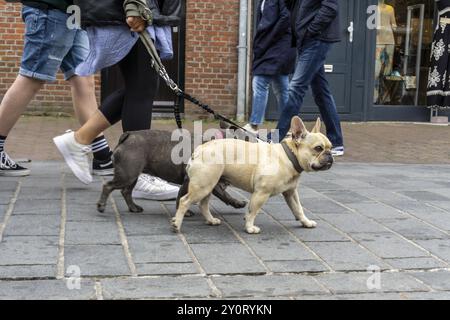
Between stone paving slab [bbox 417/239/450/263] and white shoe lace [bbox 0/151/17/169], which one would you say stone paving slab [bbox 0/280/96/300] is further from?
white shoe lace [bbox 0/151/17/169]

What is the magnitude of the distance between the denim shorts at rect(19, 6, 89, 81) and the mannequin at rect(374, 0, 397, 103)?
7.15m

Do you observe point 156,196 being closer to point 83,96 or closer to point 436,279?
point 83,96

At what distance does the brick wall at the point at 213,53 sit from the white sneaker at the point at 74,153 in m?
6.21

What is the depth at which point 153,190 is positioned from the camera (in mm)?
4766

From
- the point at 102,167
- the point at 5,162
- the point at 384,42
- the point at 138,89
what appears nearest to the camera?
the point at 138,89

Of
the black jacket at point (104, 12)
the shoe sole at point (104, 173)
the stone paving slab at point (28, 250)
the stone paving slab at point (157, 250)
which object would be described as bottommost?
the stone paving slab at point (157, 250)

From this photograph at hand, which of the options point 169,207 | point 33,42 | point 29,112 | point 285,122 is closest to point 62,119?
point 29,112

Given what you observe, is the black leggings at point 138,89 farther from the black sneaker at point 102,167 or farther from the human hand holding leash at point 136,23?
the black sneaker at point 102,167

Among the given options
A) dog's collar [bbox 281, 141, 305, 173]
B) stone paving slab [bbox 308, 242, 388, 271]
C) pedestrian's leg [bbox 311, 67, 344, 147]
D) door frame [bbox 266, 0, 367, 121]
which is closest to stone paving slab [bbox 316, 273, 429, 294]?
stone paving slab [bbox 308, 242, 388, 271]

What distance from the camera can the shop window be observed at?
A: 11625mm

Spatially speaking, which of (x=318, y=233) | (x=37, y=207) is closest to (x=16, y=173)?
(x=37, y=207)

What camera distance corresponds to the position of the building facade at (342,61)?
10695 millimetres

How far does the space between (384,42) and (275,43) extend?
4.11 metres

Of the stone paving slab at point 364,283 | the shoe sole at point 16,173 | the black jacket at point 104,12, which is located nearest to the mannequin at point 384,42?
the shoe sole at point 16,173
